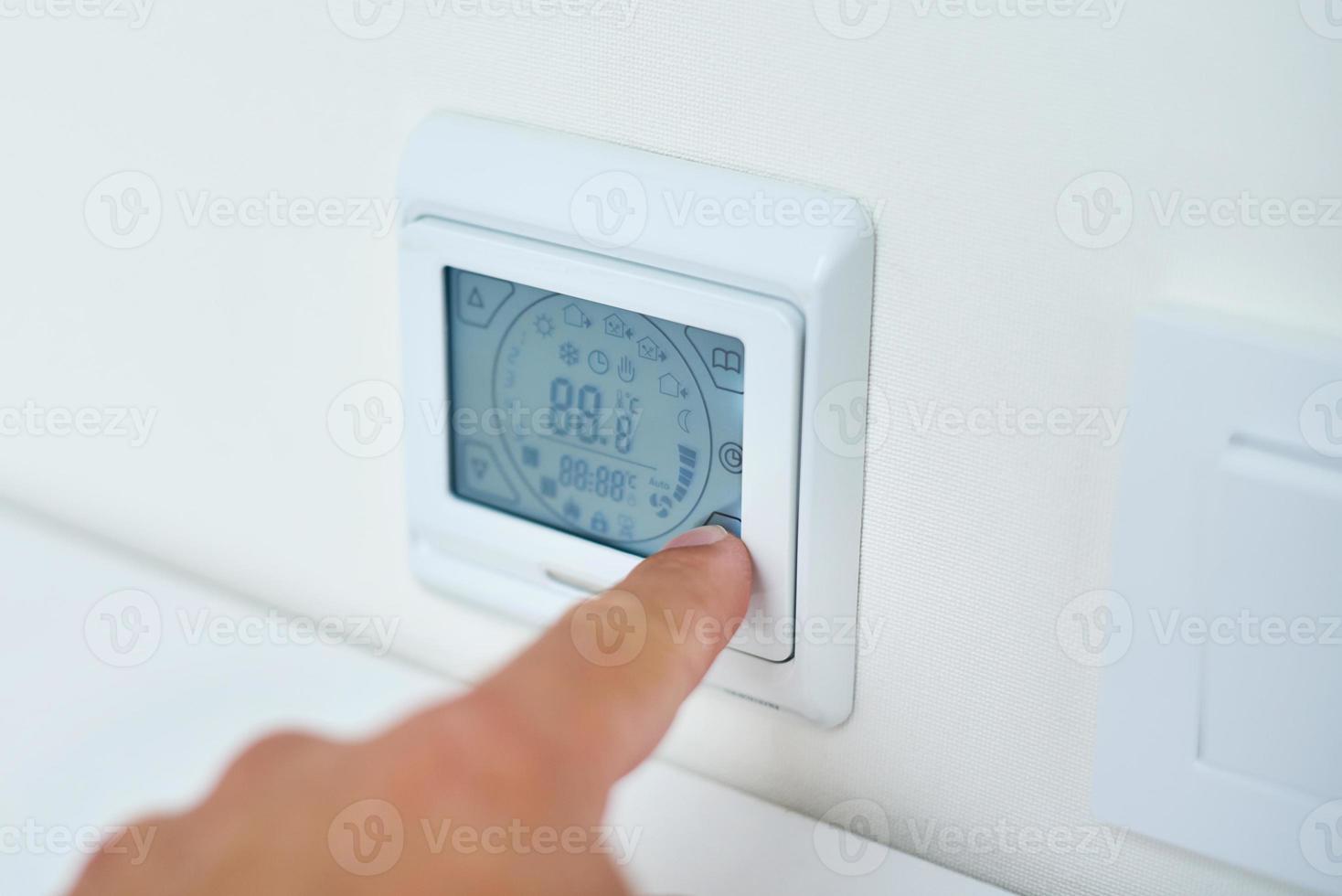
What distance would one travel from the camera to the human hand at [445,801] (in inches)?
12.6

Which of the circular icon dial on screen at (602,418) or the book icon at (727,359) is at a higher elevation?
the book icon at (727,359)

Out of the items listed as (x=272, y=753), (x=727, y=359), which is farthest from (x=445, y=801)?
(x=727, y=359)

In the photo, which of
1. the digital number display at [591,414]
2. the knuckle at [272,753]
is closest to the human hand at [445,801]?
the knuckle at [272,753]

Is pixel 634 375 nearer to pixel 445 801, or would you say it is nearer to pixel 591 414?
pixel 591 414

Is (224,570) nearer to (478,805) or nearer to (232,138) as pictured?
(232,138)

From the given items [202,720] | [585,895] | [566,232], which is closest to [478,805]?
[585,895]

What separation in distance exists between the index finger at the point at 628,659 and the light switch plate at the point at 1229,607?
12 cm

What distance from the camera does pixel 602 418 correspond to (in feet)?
1.65

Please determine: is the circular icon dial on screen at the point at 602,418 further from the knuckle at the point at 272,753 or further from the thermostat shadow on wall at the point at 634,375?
the knuckle at the point at 272,753

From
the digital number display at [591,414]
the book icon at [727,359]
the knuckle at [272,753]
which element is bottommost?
the knuckle at [272,753]

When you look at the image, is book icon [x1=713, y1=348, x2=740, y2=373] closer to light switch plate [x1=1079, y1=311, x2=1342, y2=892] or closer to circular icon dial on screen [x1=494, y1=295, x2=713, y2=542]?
circular icon dial on screen [x1=494, y1=295, x2=713, y2=542]

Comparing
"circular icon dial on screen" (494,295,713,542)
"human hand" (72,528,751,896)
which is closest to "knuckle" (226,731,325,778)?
"human hand" (72,528,751,896)

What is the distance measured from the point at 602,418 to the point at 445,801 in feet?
0.65

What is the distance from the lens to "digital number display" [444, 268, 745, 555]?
48 centimetres
